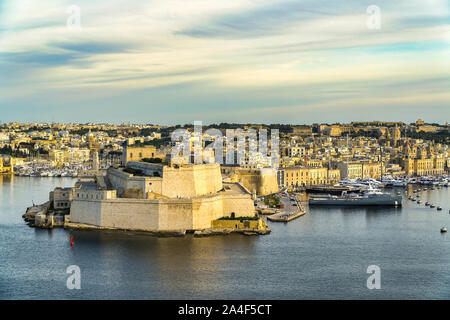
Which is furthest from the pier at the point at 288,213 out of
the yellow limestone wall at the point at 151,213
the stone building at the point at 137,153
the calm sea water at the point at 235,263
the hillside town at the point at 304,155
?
the stone building at the point at 137,153

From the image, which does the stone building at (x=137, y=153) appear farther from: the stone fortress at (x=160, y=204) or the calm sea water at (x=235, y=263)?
the calm sea water at (x=235, y=263)

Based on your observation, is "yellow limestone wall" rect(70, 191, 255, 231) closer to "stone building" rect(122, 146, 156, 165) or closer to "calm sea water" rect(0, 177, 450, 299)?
"calm sea water" rect(0, 177, 450, 299)

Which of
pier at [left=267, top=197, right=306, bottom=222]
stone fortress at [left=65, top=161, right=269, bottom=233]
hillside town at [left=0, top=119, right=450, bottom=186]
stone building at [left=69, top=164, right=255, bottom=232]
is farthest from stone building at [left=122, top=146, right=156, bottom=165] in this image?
pier at [left=267, top=197, right=306, bottom=222]

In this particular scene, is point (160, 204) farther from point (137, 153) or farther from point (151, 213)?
point (137, 153)

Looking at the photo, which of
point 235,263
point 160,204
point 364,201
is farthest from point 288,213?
point 235,263

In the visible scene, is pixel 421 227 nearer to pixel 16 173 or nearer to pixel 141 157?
pixel 141 157

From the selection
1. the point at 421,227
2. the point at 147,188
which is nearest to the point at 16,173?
the point at 147,188
